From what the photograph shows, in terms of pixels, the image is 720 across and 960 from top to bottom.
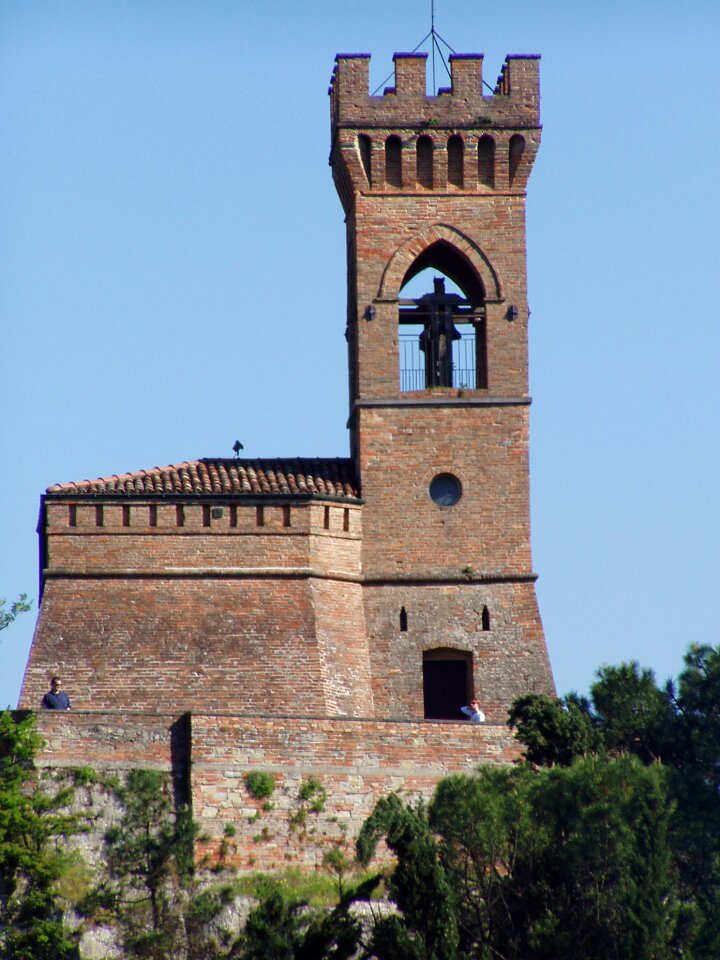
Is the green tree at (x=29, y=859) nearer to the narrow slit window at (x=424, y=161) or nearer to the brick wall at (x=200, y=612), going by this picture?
the brick wall at (x=200, y=612)

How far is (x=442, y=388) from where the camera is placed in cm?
5228

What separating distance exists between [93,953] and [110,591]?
25.2 ft

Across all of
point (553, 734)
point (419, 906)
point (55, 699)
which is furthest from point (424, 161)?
point (419, 906)

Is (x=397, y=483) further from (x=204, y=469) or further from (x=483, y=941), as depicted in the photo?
(x=483, y=941)

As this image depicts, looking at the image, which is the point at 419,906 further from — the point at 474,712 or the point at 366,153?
the point at 366,153

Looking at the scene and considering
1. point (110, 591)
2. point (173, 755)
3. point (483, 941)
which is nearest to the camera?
point (483, 941)

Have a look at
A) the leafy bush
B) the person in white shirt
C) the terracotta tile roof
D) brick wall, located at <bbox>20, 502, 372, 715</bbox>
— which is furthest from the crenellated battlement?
the leafy bush

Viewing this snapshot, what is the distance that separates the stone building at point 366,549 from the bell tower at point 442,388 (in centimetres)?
4

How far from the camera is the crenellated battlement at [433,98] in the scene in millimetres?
52812

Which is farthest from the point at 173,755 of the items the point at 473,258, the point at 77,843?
the point at 473,258

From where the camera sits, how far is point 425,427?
51969mm

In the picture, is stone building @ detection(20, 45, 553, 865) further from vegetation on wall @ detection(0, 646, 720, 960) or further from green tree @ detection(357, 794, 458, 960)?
green tree @ detection(357, 794, 458, 960)

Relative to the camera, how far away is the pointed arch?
5256 centimetres

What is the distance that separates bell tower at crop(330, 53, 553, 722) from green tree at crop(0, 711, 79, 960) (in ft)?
24.1
